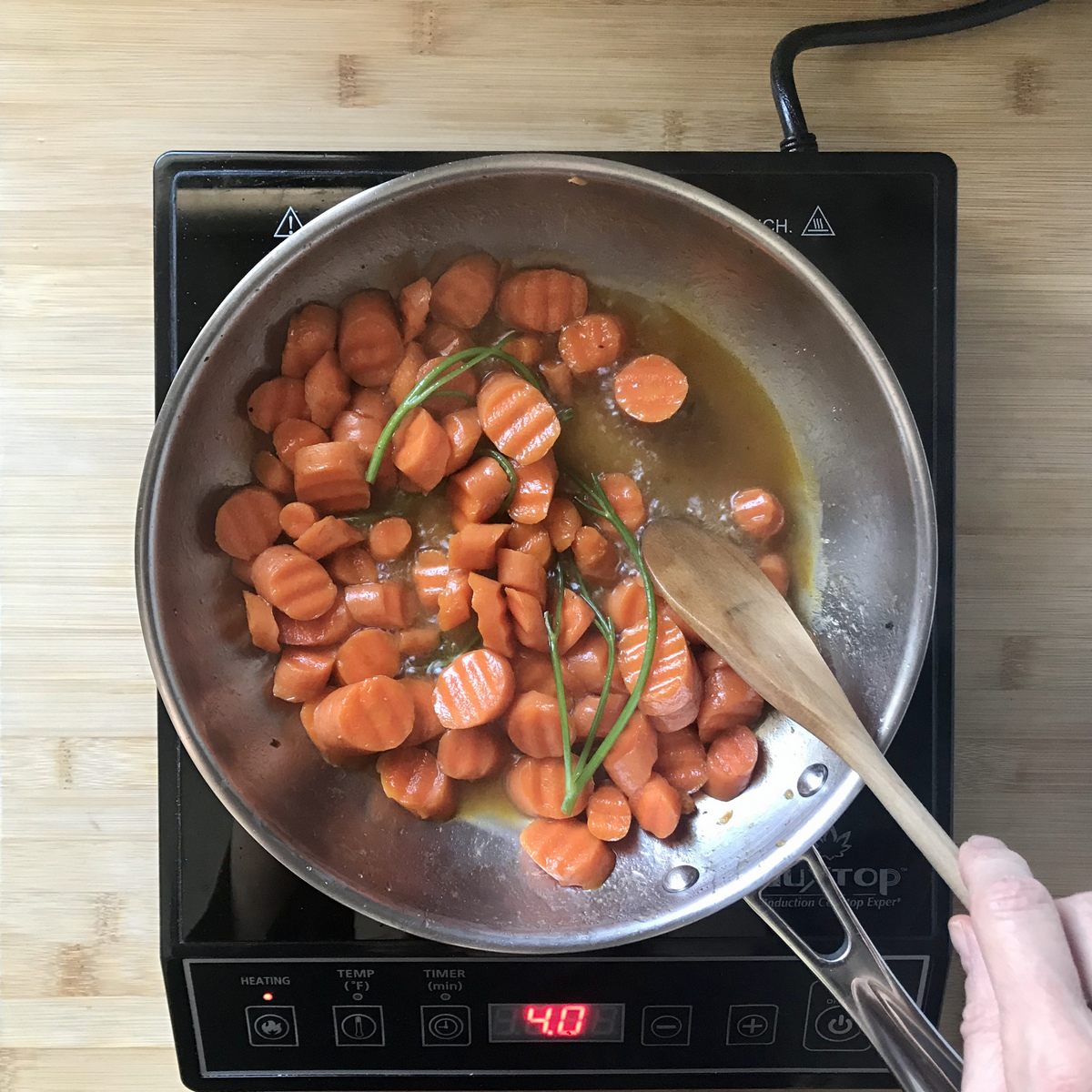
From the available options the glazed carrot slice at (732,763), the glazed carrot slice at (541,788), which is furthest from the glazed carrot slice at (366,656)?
the glazed carrot slice at (732,763)

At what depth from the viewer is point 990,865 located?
0.77m

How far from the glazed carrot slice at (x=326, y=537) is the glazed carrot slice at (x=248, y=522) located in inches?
1.6

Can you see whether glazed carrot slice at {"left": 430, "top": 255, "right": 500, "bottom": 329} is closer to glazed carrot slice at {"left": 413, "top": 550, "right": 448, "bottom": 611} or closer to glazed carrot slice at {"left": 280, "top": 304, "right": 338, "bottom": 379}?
glazed carrot slice at {"left": 280, "top": 304, "right": 338, "bottom": 379}

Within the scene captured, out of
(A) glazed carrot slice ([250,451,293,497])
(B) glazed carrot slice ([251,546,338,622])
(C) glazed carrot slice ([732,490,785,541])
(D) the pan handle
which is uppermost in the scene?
(A) glazed carrot slice ([250,451,293,497])

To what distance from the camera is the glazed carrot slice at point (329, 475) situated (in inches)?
45.4

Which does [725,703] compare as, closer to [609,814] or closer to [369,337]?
[609,814]

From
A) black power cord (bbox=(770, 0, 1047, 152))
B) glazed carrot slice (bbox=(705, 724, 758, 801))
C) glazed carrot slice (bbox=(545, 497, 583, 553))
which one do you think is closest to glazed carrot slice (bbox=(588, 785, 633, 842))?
glazed carrot slice (bbox=(705, 724, 758, 801))

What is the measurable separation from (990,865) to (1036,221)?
90 cm

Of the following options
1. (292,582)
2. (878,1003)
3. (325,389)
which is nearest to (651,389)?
(325,389)

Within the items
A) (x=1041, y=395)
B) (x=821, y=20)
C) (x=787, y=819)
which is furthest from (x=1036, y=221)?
(x=787, y=819)

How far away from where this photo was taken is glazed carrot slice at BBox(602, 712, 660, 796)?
118 cm

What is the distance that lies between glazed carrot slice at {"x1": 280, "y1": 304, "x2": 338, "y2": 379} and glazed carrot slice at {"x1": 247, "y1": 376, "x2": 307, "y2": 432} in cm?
2

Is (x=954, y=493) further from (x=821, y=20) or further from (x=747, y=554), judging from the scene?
(x=821, y=20)

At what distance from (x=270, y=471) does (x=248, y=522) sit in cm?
7
